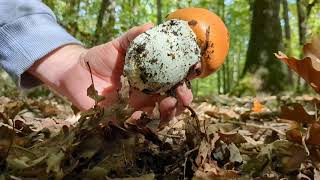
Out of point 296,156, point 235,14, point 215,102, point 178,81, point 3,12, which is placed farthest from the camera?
point 235,14

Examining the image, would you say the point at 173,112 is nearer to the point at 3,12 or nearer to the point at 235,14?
the point at 3,12

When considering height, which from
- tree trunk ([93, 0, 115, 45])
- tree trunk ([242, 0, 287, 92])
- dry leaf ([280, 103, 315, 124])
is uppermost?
dry leaf ([280, 103, 315, 124])

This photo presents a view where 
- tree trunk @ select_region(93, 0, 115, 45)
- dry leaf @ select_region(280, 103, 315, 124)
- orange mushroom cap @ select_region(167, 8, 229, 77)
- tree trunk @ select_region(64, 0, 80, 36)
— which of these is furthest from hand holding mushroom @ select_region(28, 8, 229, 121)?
tree trunk @ select_region(64, 0, 80, 36)

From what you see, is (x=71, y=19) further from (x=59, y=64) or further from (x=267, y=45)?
(x=59, y=64)

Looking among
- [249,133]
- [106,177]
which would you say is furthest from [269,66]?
[106,177]

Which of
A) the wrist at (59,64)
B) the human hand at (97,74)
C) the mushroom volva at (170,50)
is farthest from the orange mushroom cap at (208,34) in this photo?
the wrist at (59,64)

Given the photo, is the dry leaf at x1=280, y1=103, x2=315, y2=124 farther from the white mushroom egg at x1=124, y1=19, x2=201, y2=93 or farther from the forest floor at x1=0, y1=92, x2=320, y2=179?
the white mushroom egg at x1=124, y1=19, x2=201, y2=93

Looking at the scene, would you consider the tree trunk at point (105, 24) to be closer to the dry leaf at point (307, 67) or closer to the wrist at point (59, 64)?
the wrist at point (59, 64)

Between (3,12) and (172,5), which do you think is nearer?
(3,12)
